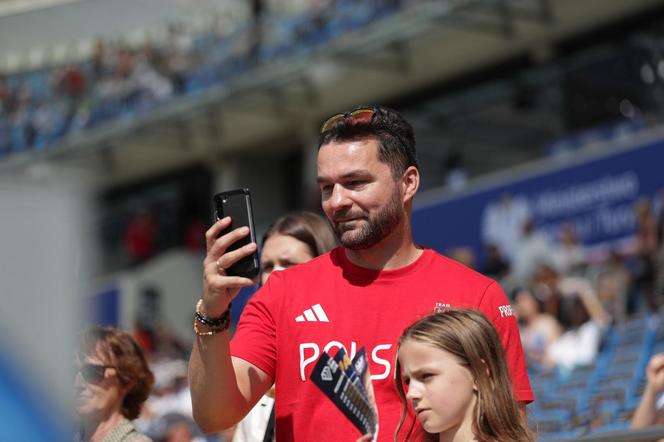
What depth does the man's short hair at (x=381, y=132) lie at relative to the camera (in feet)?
8.46

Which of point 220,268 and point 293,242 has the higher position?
point 293,242

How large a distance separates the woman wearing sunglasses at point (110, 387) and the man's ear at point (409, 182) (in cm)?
109

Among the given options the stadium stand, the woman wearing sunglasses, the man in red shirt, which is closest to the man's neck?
the man in red shirt

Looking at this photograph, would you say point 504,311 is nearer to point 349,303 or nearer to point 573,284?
point 349,303

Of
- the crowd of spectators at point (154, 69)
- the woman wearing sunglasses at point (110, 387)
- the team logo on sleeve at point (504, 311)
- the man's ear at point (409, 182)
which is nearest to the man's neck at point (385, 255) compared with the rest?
the man's ear at point (409, 182)

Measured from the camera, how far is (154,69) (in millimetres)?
21406

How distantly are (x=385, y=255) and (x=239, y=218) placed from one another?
43 cm

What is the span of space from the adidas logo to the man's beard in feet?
0.51

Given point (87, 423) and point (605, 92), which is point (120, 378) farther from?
point (605, 92)

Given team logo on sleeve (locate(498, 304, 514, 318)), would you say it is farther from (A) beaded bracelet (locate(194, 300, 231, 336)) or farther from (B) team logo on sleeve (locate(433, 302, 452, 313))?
(A) beaded bracelet (locate(194, 300, 231, 336))

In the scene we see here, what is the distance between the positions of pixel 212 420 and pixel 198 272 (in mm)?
18132

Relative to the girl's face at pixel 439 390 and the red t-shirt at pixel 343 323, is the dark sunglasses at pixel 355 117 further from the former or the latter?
the girl's face at pixel 439 390

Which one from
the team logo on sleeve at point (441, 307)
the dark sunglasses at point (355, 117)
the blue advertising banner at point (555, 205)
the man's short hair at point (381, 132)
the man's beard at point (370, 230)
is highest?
the blue advertising banner at point (555, 205)

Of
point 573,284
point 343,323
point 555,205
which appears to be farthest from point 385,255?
point 555,205
